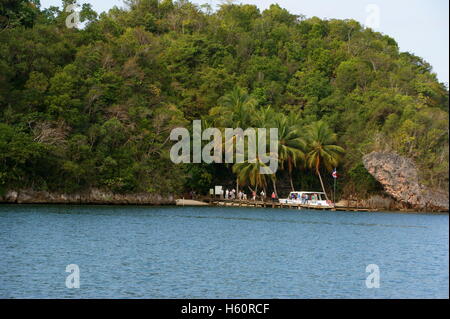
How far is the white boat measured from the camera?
6309 cm

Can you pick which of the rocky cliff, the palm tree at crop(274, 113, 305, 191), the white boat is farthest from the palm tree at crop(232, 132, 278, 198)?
the rocky cliff

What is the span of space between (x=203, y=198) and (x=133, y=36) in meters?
16.9

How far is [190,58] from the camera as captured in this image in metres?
73.4

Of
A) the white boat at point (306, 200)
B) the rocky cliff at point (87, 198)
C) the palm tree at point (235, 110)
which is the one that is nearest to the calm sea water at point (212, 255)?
the rocky cliff at point (87, 198)

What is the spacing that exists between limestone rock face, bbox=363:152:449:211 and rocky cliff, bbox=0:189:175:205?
54.9ft

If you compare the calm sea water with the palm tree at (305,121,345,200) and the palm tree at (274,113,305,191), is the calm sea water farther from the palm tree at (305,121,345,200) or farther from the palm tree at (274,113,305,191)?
the palm tree at (305,121,345,200)

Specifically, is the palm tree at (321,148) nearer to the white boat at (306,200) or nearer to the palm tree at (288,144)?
the palm tree at (288,144)

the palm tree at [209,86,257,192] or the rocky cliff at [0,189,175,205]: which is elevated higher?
the palm tree at [209,86,257,192]

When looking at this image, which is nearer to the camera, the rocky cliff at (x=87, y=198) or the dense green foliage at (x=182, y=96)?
the rocky cliff at (x=87, y=198)

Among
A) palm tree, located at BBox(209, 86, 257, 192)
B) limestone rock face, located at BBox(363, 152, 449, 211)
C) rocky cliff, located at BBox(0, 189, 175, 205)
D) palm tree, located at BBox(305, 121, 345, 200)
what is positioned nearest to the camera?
rocky cliff, located at BBox(0, 189, 175, 205)

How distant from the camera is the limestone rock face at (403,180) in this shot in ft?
199

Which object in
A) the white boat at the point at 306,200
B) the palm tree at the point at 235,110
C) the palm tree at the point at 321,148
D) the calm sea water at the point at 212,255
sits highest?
the palm tree at the point at 235,110

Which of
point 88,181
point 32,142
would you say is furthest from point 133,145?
point 32,142

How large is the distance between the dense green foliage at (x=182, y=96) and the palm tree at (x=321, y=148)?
648mm
